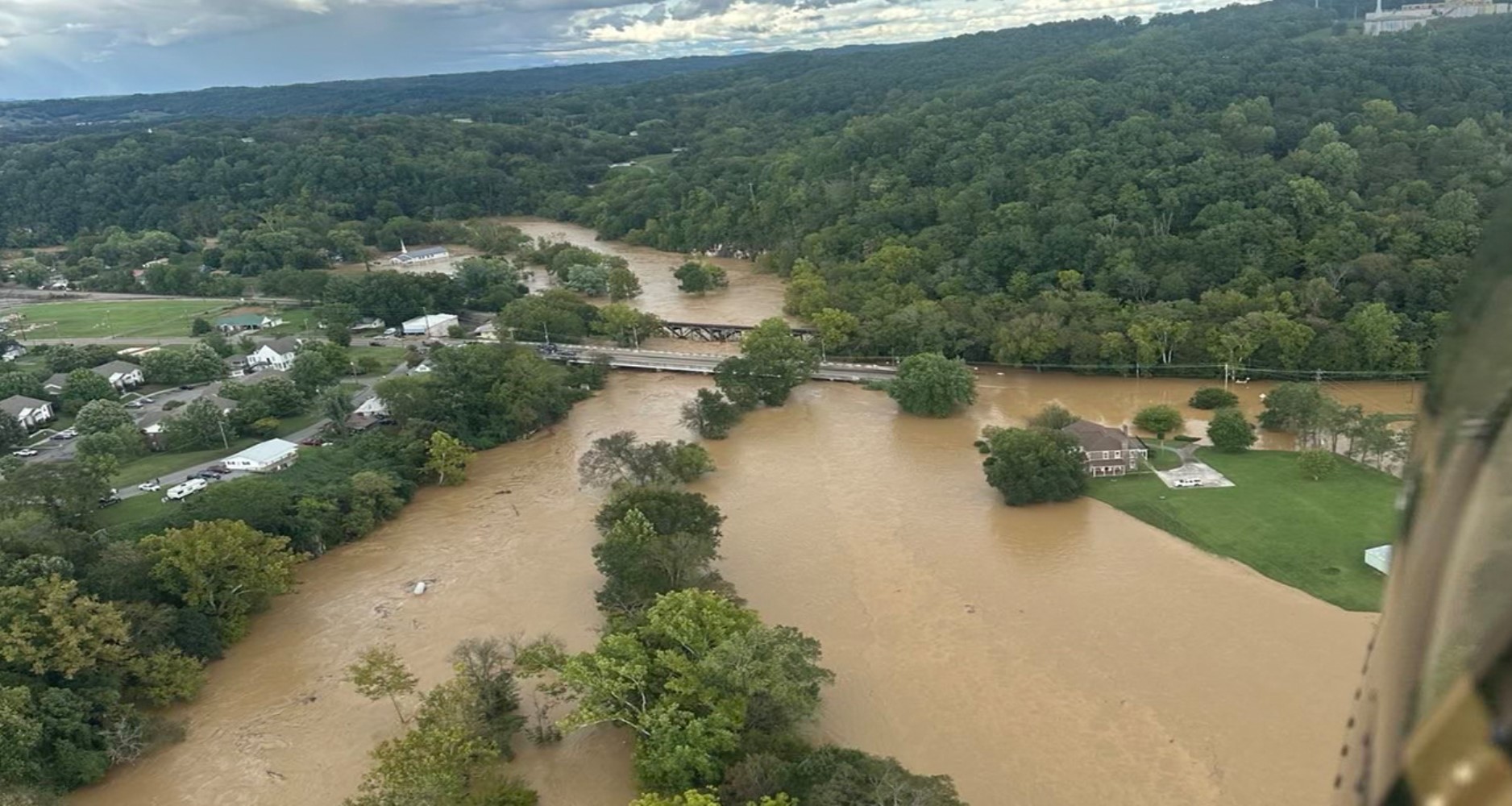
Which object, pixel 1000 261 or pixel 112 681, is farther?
pixel 1000 261

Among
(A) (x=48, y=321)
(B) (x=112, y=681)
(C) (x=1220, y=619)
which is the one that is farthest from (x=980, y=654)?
(A) (x=48, y=321)

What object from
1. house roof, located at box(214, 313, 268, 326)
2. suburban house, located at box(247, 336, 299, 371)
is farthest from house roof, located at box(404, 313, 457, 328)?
house roof, located at box(214, 313, 268, 326)

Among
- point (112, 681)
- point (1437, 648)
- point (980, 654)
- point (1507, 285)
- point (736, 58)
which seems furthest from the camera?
point (736, 58)

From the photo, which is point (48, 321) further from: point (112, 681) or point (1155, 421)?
point (1155, 421)

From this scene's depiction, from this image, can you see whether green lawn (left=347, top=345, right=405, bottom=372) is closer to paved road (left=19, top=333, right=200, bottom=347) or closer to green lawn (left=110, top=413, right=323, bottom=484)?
green lawn (left=110, top=413, right=323, bottom=484)

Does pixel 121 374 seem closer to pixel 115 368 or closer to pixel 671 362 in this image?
pixel 115 368

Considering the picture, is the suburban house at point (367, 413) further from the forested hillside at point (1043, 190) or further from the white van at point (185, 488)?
the forested hillside at point (1043, 190)
